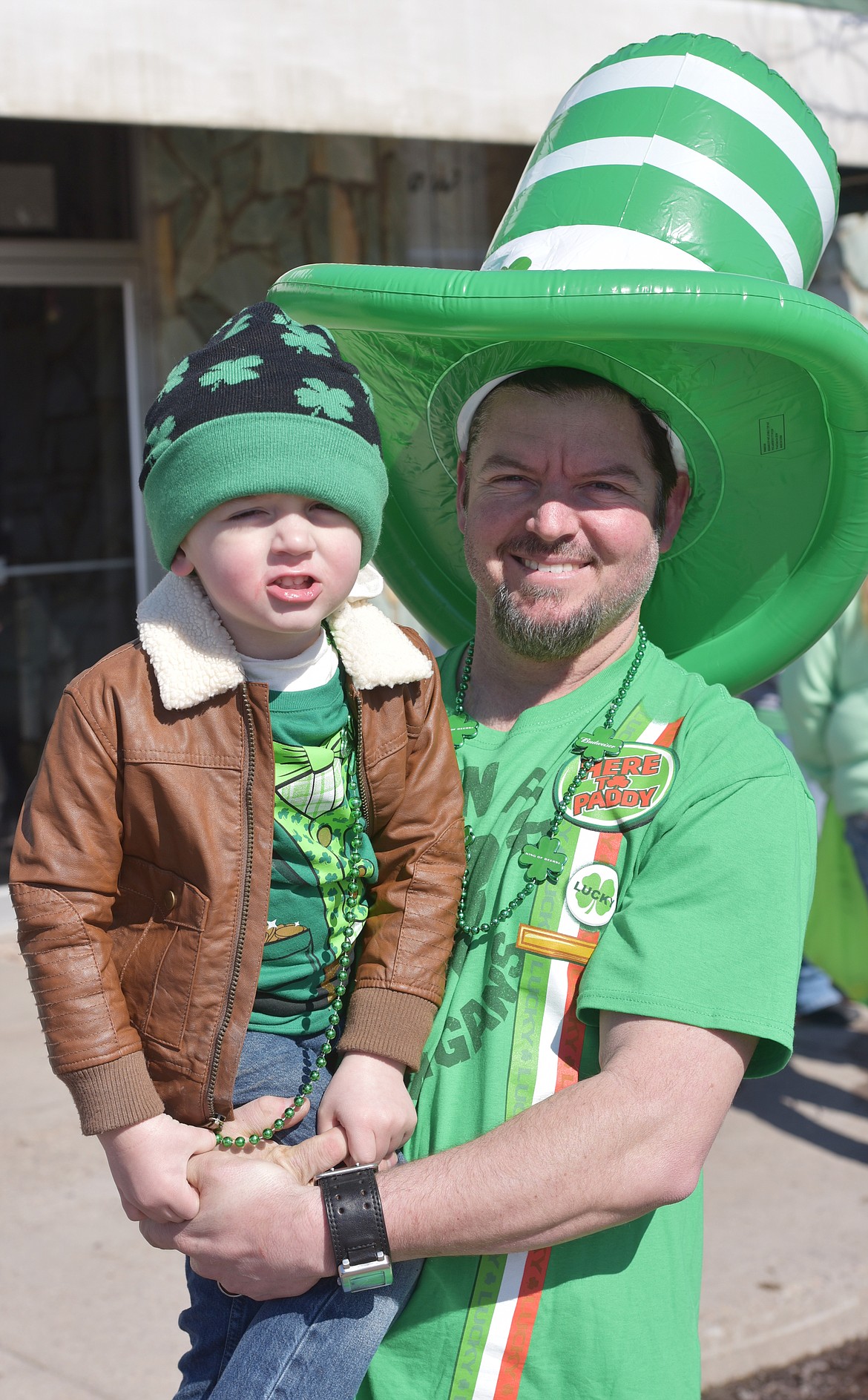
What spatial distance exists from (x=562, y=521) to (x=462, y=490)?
0.30 meters

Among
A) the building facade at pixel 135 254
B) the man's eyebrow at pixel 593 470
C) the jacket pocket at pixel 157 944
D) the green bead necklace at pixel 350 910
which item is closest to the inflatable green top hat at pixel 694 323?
the man's eyebrow at pixel 593 470

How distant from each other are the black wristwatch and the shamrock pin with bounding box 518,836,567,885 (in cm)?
46

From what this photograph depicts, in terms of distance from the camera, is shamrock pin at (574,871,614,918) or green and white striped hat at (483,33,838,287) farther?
green and white striped hat at (483,33,838,287)

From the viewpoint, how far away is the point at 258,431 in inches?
68.1

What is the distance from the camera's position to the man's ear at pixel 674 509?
2.30 meters

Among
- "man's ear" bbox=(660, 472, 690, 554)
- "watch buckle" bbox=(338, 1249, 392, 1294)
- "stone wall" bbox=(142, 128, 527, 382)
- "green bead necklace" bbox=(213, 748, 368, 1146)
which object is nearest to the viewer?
"watch buckle" bbox=(338, 1249, 392, 1294)

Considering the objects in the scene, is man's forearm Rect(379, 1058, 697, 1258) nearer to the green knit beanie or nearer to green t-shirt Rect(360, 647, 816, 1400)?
green t-shirt Rect(360, 647, 816, 1400)

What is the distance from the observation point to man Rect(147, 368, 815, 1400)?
5.56 ft

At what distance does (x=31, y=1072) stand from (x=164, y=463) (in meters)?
3.83

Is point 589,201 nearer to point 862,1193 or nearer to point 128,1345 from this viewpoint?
point 128,1345

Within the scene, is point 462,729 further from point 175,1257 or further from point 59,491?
point 59,491

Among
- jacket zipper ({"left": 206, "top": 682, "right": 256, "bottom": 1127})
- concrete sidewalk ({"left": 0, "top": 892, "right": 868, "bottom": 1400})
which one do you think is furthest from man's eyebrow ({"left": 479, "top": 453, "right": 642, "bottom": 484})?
concrete sidewalk ({"left": 0, "top": 892, "right": 868, "bottom": 1400})

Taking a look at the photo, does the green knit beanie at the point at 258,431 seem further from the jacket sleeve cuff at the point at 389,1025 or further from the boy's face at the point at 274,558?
the jacket sleeve cuff at the point at 389,1025

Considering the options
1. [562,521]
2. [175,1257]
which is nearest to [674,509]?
[562,521]
